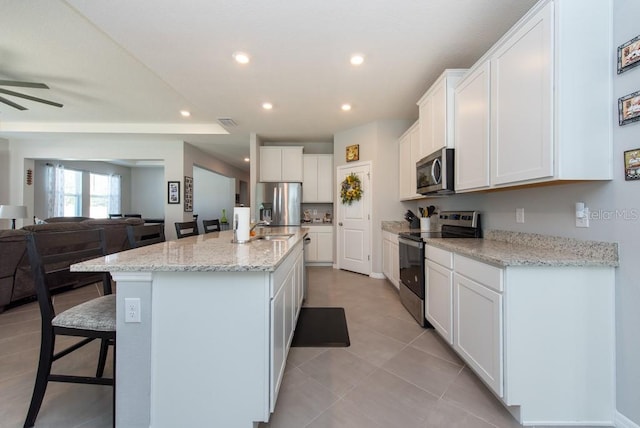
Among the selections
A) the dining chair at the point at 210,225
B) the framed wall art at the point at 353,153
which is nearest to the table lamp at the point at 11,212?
the dining chair at the point at 210,225

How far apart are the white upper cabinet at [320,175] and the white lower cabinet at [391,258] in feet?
5.53

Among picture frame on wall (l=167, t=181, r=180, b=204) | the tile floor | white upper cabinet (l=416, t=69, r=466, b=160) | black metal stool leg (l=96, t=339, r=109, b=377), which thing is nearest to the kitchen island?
the tile floor

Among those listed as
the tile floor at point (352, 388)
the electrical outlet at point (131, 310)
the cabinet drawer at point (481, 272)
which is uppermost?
the cabinet drawer at point (481, 272)

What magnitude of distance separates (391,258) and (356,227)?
1034 mm

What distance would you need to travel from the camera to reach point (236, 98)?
350 centimetres

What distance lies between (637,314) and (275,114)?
13.7 feet

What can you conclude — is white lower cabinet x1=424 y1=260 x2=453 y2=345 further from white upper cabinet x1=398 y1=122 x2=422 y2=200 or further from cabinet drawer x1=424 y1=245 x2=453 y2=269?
white upper cabinet x1=398 y1=122 x2=422 y2=200

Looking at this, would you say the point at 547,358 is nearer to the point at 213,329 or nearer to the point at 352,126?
the point at 213,329

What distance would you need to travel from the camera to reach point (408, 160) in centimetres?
372

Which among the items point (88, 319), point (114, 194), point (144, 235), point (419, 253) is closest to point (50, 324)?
point (88, 319)

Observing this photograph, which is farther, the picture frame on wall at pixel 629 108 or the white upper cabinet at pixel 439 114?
the white upper cabinet at pixel 439 114

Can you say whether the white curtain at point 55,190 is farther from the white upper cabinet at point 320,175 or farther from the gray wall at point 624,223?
the gray wall at point 624,223

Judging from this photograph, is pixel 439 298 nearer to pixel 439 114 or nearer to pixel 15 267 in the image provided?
pixel 439 114

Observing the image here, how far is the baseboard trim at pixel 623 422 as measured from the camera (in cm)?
126
